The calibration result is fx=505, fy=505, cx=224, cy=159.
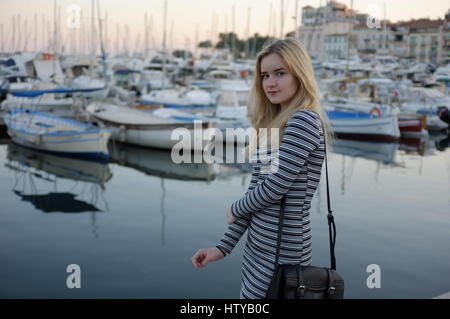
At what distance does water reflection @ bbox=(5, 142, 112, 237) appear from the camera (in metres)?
10.1

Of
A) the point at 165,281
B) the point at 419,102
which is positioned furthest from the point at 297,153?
the point at 419,102

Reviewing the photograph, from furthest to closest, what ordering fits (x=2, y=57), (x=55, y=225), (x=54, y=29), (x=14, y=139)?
(x=2, y=57) → (x=54, y=29) → (x=14, y=139) → (x=55, y=225)

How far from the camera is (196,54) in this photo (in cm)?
5428

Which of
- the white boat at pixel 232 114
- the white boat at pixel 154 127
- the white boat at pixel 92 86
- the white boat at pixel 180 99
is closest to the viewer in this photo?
the white boat at pixel 154 127

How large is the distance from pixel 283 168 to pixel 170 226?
7.00 metres

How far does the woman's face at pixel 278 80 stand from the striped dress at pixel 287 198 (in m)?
0.17

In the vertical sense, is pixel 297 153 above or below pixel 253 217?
above

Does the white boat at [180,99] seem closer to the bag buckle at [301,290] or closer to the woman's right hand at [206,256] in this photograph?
the woman's right hand at [206,256]

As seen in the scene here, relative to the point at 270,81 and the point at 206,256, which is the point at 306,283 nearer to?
the point at 206,256

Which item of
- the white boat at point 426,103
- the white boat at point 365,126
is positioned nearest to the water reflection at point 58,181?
the white boat at point 365,126

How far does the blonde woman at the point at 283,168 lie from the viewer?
1.73 metres

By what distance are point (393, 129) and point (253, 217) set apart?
20206mm
